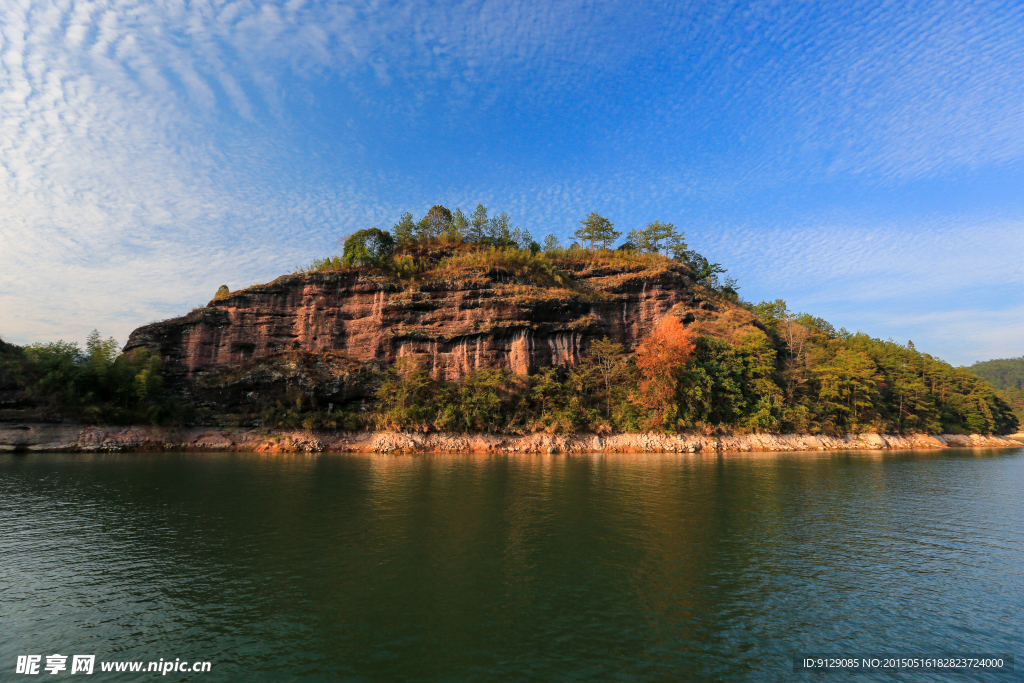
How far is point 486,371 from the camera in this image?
61.4m

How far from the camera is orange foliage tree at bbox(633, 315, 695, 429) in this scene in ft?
181

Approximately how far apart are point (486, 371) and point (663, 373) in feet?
76.7

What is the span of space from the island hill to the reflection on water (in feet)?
91.2

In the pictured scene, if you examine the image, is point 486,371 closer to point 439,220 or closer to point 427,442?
point 427,442

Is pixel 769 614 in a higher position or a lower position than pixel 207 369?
lower

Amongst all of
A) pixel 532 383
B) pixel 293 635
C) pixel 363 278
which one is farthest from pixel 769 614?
pixel 363 278

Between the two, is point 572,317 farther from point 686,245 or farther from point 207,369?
point 207,369

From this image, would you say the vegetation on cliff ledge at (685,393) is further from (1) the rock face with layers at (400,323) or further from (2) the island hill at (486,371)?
(1) the rock face with layers at (400,323)

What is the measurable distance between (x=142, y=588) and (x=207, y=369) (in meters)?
58.5

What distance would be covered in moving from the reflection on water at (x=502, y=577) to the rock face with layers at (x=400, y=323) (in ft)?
124

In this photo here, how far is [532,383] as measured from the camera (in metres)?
62.1

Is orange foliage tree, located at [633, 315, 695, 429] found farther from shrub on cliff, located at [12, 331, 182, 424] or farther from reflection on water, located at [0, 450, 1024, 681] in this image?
shrub on cliff, located at [12, 331, 182, 424]

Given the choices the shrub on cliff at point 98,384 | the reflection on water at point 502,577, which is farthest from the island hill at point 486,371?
the reflection on water at point 502,577

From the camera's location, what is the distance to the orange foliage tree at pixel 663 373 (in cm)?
5503
